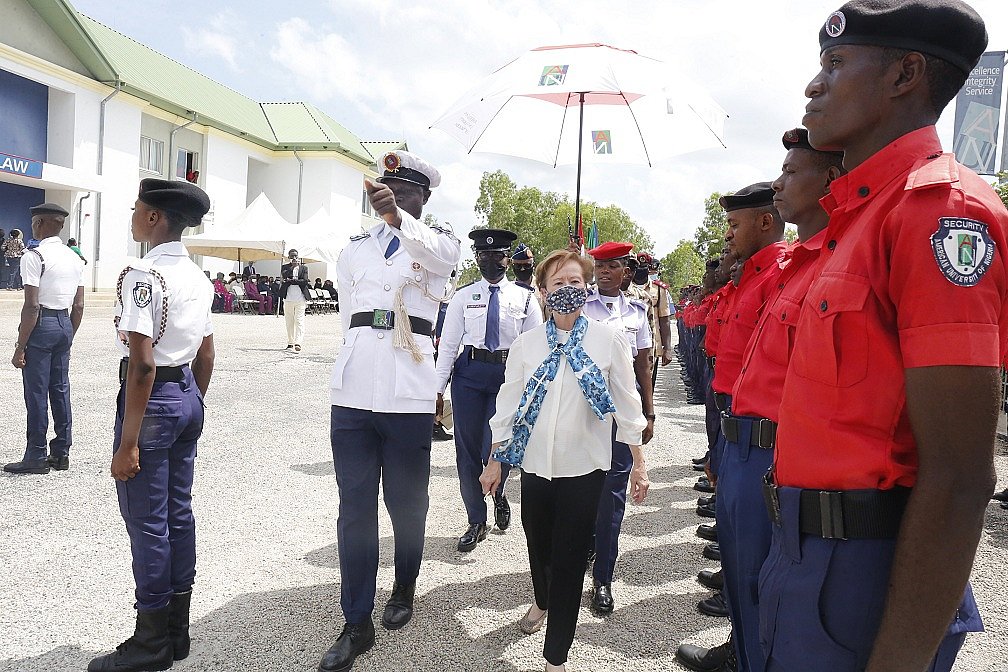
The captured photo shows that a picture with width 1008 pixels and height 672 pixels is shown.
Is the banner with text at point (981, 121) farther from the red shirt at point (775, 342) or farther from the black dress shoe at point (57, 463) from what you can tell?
the black dress shoe at point (57, 463)

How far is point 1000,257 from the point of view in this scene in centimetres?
127

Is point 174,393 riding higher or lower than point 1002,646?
higher

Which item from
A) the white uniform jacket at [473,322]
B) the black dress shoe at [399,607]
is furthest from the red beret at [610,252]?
the black dress shoe at [399,607]

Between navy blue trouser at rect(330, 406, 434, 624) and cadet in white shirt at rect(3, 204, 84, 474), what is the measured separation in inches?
152

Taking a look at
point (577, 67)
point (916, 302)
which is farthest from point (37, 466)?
point (916, 302)

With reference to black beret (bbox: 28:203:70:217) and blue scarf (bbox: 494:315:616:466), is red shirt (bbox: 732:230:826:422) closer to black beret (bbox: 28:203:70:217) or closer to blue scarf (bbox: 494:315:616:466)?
blue scarf (bbox: 494:315:616:466)

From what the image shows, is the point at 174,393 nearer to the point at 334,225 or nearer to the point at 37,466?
the point at 37,466

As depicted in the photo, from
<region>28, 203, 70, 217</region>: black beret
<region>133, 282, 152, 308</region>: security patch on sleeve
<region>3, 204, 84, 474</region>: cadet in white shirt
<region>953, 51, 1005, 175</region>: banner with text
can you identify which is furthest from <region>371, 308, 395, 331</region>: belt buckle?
<region>953, 51, 1005, 175</region>: banner with text

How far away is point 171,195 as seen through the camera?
138 inches

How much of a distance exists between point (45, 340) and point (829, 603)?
6576 mm

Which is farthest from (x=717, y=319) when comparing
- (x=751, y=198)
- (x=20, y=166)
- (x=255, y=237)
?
(x=20, y=166)

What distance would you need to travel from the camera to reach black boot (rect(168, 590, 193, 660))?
336cm

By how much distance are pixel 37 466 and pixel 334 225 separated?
21.2m

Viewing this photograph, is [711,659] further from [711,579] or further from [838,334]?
[838,334]
